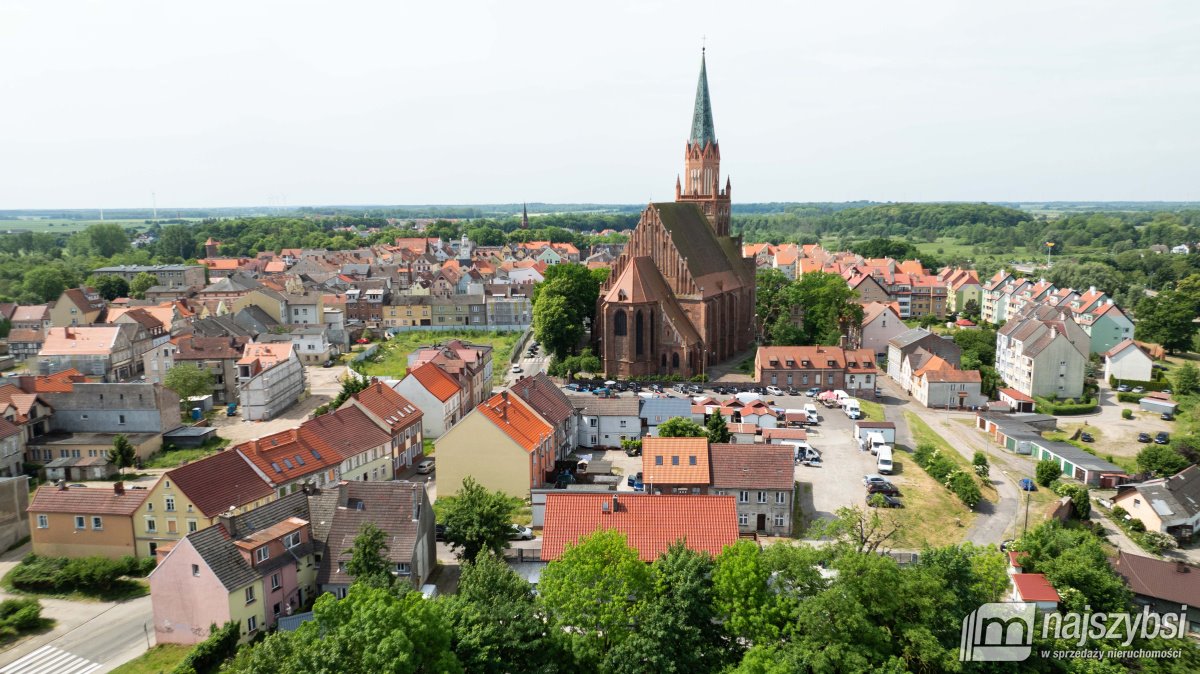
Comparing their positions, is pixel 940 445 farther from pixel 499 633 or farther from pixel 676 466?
pixel 499 633

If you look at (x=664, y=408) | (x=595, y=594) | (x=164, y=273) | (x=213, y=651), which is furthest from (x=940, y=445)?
(x=164, y=273)

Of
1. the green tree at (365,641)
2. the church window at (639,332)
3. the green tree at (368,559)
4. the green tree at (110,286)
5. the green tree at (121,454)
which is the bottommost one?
the green tree at (121,454)

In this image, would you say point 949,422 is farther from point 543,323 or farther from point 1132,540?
point 543,323

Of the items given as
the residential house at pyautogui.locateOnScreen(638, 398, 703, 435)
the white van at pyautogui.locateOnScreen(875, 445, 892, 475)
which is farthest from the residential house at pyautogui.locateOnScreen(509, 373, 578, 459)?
the white van at pyautogui.locateOnScreen(875, 445, 892, 475)

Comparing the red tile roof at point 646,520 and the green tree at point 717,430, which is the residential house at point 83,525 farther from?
the green tree at point 717,430

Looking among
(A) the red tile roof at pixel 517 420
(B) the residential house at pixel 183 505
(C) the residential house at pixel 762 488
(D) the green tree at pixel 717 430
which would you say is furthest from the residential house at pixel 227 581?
(D) the green tree at pixel 717 430

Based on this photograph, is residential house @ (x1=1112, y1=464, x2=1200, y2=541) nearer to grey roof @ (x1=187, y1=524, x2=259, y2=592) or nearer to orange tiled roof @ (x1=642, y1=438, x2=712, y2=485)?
orange tiled roof @ (x1=642, y1=438, x2=712, y2=485)
